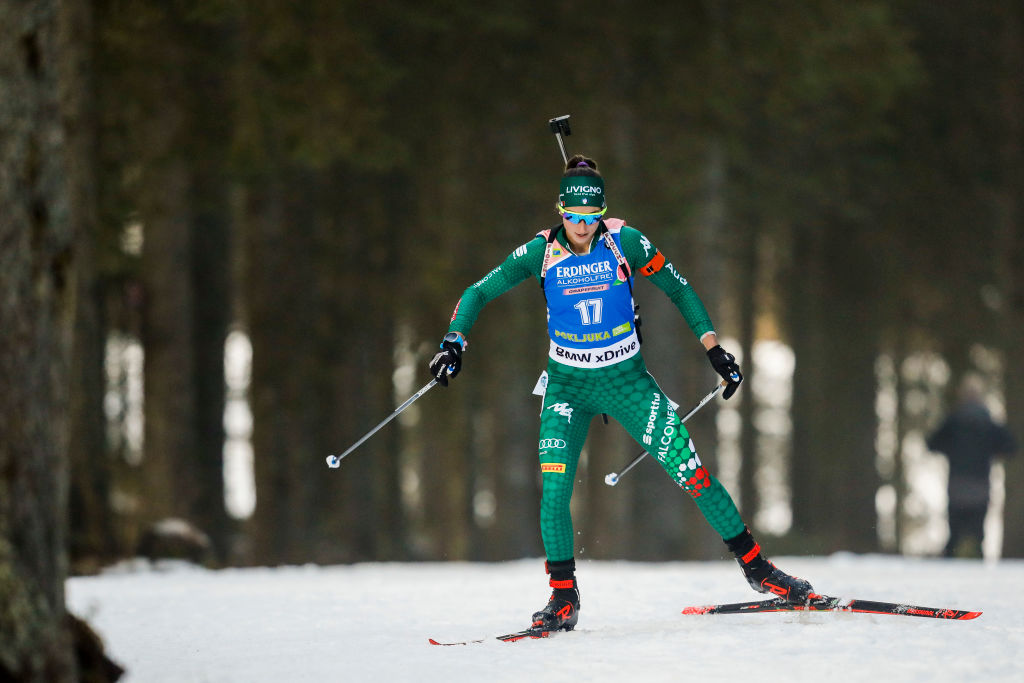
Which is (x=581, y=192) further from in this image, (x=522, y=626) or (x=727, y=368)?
(x=522, y=626)

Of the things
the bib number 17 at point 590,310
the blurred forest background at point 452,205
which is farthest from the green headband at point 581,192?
the blurred forest background at point 452,205

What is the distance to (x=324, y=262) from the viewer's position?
17406 mm

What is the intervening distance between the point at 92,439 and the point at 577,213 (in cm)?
602

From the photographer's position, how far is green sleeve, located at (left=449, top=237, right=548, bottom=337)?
22.0 ft

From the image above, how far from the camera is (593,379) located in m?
6.60

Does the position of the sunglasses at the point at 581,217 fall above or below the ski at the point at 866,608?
above

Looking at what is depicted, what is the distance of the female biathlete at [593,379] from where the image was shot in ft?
21.5

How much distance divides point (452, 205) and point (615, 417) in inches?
403

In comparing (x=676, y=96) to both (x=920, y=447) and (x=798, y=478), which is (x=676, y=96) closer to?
(x=798, y=478)

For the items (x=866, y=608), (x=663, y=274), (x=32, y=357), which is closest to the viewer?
(x=32, y=357)

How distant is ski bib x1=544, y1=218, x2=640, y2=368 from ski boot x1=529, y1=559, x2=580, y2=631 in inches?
39.2

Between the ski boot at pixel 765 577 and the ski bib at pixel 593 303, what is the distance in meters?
1.08

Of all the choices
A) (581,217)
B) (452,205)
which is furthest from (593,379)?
(452,205)

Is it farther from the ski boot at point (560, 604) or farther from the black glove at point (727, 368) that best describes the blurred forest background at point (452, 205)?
the black glove at point (727, 368)
